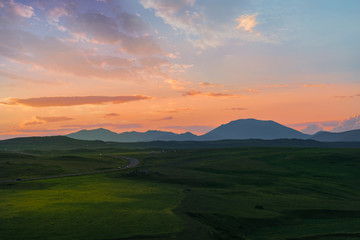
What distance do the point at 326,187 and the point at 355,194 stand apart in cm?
901

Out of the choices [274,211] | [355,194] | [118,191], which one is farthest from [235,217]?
[355,194]

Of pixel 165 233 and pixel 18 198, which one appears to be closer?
pixel 165 233

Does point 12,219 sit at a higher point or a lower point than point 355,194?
higher

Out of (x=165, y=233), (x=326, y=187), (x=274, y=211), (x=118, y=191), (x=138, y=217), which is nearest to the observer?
(x=165, y=233)

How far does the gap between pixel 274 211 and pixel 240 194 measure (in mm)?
18878

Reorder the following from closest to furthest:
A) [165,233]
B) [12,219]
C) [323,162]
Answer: [165,233] < [12,219] < [323,162]

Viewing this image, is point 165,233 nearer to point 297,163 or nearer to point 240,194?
point 240,194

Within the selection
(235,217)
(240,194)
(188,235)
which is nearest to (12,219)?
(188,235)

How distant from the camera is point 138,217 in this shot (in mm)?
45406

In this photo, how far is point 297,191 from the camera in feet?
294

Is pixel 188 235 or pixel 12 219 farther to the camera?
pixel 12 219

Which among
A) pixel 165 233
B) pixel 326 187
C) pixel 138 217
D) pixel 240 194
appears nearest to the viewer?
pixel 165 233

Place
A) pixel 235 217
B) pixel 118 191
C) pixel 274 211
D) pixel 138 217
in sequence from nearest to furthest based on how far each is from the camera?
pixel 138 217 < pixel 235 217 < pixel 274 211 < pixel 118 191

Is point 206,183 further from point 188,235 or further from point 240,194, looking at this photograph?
point 188,235
